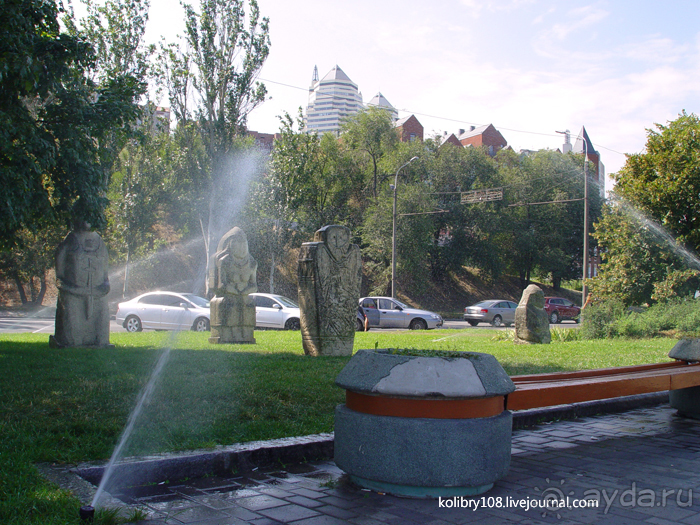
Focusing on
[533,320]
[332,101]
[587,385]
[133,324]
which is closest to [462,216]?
[133,324]

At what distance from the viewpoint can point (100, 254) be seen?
11555 millimetres

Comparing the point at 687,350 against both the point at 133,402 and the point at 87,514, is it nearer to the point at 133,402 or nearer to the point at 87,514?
the point at 133,402

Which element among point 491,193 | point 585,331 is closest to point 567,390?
point 585,331

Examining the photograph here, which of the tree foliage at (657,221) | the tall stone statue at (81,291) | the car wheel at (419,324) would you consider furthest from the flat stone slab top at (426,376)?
the car wheel at (419,324)

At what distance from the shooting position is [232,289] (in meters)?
12.8

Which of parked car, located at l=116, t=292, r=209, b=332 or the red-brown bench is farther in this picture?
parked car, located at l=116, t=292, r=209, b=332

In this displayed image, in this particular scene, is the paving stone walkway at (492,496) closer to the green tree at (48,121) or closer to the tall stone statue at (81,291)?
the green tree at (48,121)

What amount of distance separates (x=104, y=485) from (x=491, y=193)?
25.0m

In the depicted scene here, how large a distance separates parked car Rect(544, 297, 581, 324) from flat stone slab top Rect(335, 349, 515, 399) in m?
32.3

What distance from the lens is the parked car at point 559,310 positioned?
114 feet

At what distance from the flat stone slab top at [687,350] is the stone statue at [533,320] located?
26.2 ft

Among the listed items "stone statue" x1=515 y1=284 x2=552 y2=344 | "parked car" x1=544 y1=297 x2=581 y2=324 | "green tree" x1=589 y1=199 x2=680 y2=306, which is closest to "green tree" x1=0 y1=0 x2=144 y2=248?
"stone statue" x1=515 y1=284 x2=552 y2=344

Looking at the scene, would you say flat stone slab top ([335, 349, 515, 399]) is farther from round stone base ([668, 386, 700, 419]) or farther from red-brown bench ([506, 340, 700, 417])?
round stone base ([668, 386, 700, 419])

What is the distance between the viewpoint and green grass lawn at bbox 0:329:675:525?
3922 mm
